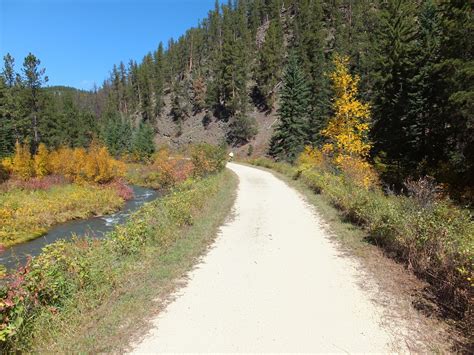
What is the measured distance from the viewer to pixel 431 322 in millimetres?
5008

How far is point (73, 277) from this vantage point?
6.11m

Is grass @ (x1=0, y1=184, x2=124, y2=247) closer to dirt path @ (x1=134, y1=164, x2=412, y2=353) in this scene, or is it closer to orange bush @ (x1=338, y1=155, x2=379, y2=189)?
dirt path @ (x1=134, y1=164, x2=412, y2=353)

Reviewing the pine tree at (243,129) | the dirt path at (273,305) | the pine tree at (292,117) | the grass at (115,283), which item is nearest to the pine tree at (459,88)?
the dirt path at (273,305)

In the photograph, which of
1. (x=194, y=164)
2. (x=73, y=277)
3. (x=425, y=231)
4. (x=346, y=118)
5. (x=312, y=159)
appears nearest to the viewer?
(x=73, y=277)

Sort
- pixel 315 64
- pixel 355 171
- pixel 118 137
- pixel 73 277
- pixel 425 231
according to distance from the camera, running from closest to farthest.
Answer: pixel 73 277
pixel 425 231
pixel 355 171
pixel 315 64
pixel 118 137

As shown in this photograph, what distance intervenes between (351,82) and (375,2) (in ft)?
205

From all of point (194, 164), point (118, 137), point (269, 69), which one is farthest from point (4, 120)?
point (269, 69)

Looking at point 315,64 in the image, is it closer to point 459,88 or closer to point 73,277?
point 459,88

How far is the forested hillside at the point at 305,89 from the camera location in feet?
66.6

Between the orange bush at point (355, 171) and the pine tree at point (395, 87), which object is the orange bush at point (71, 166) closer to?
the orange bush at point (355, 171)

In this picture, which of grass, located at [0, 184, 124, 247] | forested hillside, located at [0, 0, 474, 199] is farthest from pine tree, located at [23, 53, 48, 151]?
grass, located at [0, 184, 124, 247]

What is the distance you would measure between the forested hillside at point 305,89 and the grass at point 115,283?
13.6 meters

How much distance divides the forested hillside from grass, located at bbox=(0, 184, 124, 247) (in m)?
17.4

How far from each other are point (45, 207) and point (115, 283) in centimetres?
1837
